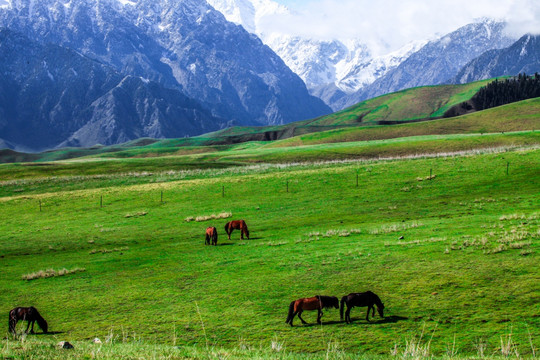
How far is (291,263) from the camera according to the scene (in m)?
27.9

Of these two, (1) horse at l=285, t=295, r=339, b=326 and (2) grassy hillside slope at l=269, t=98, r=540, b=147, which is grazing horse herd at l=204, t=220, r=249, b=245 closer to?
(1) horse at l=285, t=295, r=339, b=326

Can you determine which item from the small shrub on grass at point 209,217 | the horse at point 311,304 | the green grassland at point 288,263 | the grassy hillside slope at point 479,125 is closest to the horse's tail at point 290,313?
the horse at point 311,304

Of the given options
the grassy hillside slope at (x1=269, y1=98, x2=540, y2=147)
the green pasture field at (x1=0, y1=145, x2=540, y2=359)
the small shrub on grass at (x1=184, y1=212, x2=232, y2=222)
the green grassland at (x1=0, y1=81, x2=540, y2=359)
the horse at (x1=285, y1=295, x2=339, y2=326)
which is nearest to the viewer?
the green grassland at (x1=0, y1=81, x2=540, y2=359)

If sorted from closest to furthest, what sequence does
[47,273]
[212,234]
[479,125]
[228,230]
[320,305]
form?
[320,305] < [47,273] < [212,234] < [228,230] < [479,125]

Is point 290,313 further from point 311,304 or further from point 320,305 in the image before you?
point 320,305

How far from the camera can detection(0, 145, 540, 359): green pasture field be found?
16.4m

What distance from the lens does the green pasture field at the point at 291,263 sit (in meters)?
16.4

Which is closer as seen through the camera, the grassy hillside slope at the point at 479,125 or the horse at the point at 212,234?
the horse at the point at 212,234

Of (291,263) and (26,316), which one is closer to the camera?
(26,316)

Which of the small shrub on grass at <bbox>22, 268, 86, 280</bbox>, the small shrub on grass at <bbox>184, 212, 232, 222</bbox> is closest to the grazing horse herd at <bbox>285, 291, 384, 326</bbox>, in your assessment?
the small shrub on grass at <bbox>22, 268, 86, 280</bbox>

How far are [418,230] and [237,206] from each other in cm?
2509

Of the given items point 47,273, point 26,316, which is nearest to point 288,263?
point 26,316

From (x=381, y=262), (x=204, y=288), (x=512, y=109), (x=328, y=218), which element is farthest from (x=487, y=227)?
(x=512, y=109)

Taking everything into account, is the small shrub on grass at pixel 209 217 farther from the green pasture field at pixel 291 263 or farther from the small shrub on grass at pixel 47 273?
the small shrub on grass at pixel 47 273
